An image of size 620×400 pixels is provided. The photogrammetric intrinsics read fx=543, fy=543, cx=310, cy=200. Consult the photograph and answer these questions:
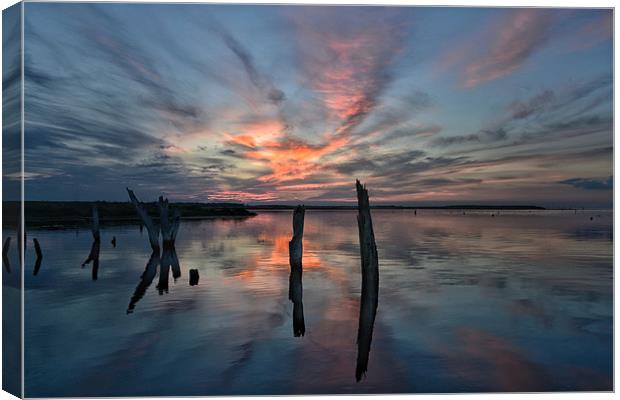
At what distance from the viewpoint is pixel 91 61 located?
370 inches

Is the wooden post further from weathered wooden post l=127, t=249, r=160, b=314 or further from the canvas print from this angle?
the canvas print

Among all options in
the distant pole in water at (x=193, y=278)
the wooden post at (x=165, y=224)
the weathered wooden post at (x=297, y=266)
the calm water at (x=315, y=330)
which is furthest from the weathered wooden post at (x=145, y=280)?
the weathered wooden post at (x=297, y=266)

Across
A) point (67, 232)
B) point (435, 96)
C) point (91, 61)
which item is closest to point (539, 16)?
point (435, 96)

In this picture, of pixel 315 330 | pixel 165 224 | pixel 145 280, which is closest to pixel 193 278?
pixel 145 280

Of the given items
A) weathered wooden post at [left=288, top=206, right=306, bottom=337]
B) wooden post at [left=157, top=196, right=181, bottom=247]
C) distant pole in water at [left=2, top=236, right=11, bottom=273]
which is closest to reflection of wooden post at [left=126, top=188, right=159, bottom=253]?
wooden post at [left=157, top=196, right=181, bottom=247]

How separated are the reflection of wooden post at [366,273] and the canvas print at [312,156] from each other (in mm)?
40

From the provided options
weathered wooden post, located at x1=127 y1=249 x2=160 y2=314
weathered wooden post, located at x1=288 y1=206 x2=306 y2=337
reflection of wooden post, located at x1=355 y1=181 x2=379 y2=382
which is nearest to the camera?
reflection of wooden post, located at x1=355 y1=181 x2=379 y2=382

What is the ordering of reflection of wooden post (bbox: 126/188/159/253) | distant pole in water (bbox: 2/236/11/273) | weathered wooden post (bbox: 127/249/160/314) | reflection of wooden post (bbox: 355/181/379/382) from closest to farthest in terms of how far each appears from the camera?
distant pole in water (bbox: 2/236/11/273), reflection of wooden post (bbox: 355/181/379/382), weathered wooden post (bbox: 127/249/160/314), reflection of wooden post (bbox: 126/188/159/253)

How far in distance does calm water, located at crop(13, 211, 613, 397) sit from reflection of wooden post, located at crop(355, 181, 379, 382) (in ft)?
0.62

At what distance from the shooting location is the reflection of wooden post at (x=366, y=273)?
30.1 ft

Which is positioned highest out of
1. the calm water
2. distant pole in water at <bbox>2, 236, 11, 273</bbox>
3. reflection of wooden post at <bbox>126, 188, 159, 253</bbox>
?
reflection of wooden post at <bbox>126, 188, 159, 253</bbox>

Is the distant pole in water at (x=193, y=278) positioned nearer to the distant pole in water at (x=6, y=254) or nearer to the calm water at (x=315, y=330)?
the calm water at (x=315, y=330)

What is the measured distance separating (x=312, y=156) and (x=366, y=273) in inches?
339

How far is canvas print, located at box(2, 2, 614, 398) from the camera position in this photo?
311 inches
